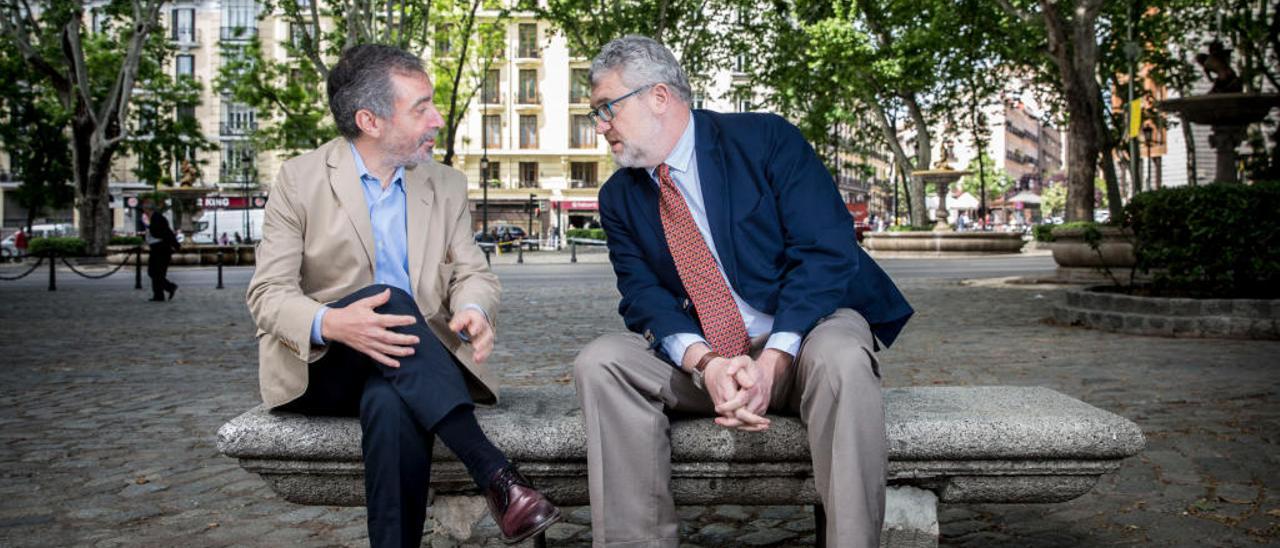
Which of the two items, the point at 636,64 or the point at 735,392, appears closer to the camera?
the point at 735,392

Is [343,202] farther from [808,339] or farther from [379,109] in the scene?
[808,339]

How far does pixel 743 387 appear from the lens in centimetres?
277

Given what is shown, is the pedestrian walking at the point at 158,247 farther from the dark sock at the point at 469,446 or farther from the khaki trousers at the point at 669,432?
the khaki trousers at the point at 669,432

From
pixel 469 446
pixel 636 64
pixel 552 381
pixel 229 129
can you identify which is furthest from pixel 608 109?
pixel 229 129

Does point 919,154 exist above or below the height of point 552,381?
above

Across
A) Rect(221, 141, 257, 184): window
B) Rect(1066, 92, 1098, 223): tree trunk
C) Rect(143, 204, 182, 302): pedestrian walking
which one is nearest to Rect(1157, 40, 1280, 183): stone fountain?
Rect(1066, 92, 1098, 223): tree trunk

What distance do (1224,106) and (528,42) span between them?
58.1 metres

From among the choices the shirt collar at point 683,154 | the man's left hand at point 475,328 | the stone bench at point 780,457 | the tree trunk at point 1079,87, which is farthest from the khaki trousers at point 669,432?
the tree trunk at point 1079,87

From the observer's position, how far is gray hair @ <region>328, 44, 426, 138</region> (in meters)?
3.27

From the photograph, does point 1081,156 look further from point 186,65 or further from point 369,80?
point 186,65

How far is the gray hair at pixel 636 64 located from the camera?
3287mm

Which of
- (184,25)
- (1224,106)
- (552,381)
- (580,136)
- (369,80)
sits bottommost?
(552,381)

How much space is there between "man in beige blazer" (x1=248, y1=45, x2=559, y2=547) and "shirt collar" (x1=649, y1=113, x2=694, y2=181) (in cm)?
64

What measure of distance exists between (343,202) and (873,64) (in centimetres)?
3068
